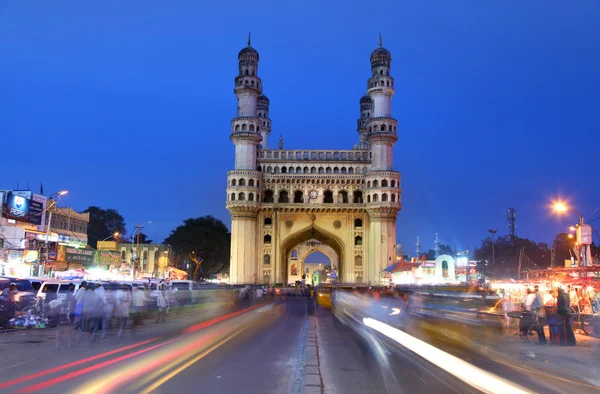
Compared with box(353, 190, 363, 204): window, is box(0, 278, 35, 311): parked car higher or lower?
lower

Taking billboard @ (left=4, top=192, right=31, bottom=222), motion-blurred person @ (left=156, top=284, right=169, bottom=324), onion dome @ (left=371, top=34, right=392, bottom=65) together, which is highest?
onion dome @ (left=371, top=34, right=392, bottom=65)

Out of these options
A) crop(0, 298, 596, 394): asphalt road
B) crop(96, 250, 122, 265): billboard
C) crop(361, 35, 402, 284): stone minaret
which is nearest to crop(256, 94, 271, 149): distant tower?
crop(361, 35, 402, 284): stone minaret

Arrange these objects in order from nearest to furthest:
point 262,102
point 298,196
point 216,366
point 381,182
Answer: point 216,366 < point 381,182 < point 298,196 < point 262,102

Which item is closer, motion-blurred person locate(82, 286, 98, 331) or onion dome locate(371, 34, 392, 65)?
motion-blurred person locate(82, 286, 98, 331)

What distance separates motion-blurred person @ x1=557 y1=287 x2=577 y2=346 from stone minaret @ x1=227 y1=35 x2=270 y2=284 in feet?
177

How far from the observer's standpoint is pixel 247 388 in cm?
905

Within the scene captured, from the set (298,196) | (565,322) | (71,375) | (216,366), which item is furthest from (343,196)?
(71,375)

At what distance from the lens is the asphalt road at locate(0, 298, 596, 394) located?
29.9ft

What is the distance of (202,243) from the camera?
96.8 m

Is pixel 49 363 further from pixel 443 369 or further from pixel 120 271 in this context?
pixel 120 271

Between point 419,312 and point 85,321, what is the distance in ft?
56.4

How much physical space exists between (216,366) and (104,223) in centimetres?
10680

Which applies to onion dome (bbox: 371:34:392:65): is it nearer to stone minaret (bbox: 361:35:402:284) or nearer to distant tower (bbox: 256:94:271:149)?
stone minaret (bbox: 361:35:402:284)

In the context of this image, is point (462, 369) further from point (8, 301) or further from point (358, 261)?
point (358, 261)
